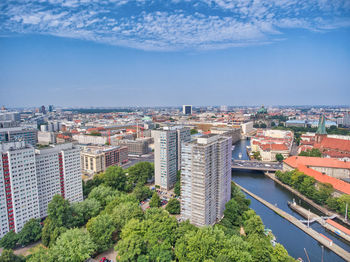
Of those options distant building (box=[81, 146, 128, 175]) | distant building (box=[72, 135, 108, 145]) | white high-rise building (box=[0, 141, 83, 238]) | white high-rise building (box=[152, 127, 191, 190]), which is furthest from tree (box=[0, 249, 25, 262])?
distant building (box=[72, 135, 108, 145])

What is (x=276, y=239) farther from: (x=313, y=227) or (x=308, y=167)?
(x=308, y=167)

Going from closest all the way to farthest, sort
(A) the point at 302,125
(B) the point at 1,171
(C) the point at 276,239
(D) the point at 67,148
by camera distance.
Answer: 1. (B) the point at 1,171
2. (C) the point at 276,239
3. (D) the point at 67,148
4. (A) the point at 302,125

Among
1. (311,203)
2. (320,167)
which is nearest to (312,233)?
(311,203)

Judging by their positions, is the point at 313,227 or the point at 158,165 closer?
the point at 313,227

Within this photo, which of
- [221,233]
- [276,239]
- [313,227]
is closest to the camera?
[221,233]

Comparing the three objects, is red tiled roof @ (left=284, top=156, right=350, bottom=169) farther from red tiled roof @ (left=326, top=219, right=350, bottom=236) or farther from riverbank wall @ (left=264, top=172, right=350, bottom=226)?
red tiled roof @ (left=326, top=219, right=350, bottom=236)

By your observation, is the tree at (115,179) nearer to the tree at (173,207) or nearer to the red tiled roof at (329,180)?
the tree at (173,207)

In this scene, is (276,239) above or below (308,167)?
below

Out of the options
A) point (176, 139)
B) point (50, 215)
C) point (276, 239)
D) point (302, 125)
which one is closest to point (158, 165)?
point (176, 139)

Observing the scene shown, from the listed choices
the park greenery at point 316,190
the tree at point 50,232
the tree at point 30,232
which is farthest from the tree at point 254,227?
the tree at point 30,232
